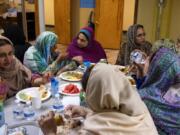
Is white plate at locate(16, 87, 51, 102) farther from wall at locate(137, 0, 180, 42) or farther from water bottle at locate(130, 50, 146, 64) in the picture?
wall at locate(137, 0, 180, 42)

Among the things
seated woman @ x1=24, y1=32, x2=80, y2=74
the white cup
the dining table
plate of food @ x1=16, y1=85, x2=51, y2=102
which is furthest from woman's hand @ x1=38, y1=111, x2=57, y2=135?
seated woman @ x1=24, y1=32, x2=80, y2=74

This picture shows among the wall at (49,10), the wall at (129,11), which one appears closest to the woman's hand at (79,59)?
the wall at (129,11)

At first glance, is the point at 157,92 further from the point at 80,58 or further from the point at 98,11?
the point at 98,11

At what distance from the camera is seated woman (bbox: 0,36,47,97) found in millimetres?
1690

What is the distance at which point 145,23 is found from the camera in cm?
324

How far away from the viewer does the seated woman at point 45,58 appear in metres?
2.37

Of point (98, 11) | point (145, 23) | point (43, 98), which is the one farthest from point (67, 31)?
point (43, 98)

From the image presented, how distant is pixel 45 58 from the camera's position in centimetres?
253

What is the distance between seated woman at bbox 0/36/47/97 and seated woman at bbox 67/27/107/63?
94 cm

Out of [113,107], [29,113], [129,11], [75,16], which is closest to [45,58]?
[29,113]

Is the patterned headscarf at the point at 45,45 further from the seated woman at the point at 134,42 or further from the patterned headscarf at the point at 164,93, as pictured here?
the patterned headscarf at the point at 164,93

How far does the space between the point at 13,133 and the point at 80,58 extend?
1.52 metres

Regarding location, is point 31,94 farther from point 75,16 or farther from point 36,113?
point 75,16

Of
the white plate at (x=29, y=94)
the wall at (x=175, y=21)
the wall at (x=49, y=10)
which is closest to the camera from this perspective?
the white plate at (x=29, y=94)
